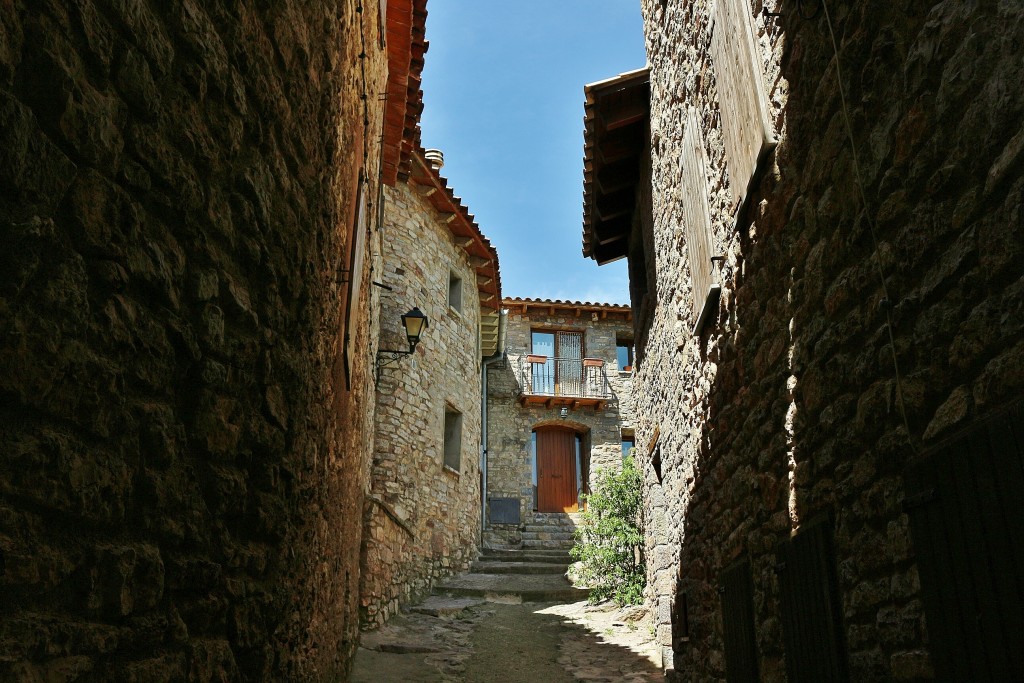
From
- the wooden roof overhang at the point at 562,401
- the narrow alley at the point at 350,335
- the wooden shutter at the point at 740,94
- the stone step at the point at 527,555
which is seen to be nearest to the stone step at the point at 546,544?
the stone step at the point at 527,555

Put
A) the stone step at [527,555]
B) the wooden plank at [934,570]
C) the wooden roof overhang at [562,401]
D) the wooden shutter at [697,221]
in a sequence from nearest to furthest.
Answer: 1. the wooden plank at [934,570]
2. the wooden shutter at [697,221]
3. the stone step at [527,555]
4. the wooden roof overhang at [562,401]

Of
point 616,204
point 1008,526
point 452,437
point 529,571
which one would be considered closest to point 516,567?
point 529,571

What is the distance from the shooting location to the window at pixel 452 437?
44.7 feet

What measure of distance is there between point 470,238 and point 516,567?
5.87m

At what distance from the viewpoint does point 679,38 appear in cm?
590

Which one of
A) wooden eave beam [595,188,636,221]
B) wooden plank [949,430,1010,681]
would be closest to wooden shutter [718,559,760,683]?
wooden plank [949,430,1010,681]

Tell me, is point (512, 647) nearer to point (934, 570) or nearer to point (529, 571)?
point (529, 571)

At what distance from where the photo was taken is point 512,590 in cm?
1195

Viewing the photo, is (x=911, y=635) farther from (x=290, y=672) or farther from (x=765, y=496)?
(x=290, y=672)

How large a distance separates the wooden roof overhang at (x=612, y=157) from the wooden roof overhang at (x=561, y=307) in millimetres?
10945

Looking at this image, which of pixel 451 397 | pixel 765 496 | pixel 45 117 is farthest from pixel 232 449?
pixel 451 397

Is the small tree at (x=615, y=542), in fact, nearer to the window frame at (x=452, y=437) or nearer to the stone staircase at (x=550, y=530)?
the window frame at (x=452, y=437)

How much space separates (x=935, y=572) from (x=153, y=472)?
206 cm

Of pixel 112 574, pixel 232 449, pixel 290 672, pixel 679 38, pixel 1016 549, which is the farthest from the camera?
pixel 679 38
